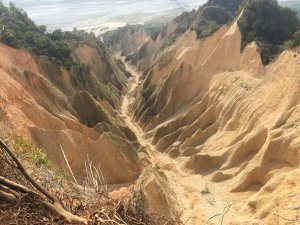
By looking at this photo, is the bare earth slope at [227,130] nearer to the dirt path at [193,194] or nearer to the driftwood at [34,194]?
the dirt path at [193,194]

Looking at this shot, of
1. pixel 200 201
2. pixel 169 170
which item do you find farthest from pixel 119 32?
pixel 200 201

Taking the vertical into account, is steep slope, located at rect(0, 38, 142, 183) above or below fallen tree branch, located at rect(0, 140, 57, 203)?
below

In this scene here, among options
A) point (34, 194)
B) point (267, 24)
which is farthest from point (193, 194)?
point (267, 24)

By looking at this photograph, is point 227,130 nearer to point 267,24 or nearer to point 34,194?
point 267,24

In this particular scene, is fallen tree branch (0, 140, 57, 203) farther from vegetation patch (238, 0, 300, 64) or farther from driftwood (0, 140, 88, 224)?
vegetation patch (238, 0, 300, 64)

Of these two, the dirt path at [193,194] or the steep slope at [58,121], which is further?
the steep slope at [58,121]

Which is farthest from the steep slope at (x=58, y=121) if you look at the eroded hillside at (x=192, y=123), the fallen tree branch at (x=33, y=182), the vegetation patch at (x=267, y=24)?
the vegetation patch at (x=267, y=24)

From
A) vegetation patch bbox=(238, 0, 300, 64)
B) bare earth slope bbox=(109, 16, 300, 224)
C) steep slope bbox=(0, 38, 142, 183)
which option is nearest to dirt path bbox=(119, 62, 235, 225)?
bare earth slope bbox=(109, 16, 300, 224)

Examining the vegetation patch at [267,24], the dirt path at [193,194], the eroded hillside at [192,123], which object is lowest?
the dirt path at [193,194]
